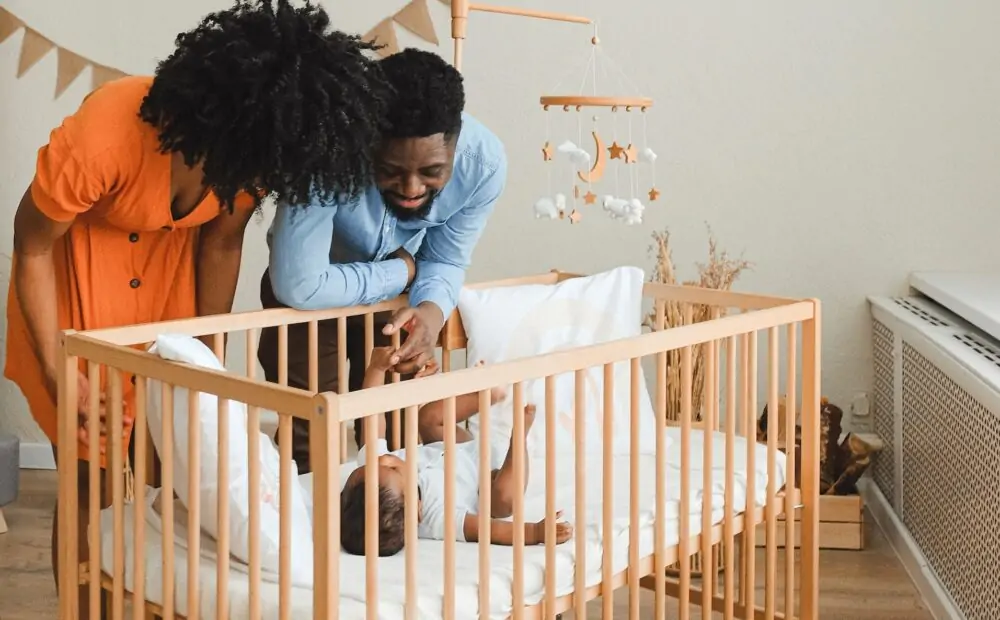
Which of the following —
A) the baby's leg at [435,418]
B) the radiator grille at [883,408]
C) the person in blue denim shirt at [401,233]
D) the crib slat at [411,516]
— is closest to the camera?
the crib slat at [411,516]

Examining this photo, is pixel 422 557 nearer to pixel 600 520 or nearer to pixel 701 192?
Answer: pixel 600 520

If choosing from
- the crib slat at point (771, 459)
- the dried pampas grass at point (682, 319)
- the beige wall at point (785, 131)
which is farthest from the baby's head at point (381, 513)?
the beige wall at point (785, 131)

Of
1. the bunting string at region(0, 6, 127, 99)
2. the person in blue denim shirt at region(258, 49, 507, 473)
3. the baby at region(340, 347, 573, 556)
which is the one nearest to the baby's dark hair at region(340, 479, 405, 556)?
the baby at region(340, 347, 573, 556)

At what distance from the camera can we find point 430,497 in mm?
1808

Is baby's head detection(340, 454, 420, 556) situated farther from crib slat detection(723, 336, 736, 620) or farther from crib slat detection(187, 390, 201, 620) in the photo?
crib slat detection(723, 336, 736, 620)

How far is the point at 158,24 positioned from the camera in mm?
3312

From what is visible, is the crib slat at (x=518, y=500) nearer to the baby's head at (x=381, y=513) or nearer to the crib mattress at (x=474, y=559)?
the crib mattress at (x=474, y=559)

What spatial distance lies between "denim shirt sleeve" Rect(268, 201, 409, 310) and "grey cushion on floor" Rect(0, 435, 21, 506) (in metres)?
1.31

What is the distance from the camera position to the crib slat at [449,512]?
57.2 inches

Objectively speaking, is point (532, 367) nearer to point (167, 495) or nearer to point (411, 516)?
point (411, 516)

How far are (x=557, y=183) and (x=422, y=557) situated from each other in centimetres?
175

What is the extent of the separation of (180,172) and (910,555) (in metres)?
1.87

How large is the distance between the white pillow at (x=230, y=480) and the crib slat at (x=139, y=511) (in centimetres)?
2

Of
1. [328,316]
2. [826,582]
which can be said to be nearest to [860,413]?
[826,582]
